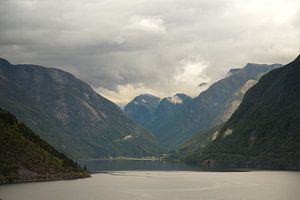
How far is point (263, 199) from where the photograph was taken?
198375mm

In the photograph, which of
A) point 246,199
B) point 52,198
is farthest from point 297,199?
point 52,198

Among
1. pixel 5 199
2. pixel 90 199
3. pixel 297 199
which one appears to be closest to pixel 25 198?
pixel 5 199

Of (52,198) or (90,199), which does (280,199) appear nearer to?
(90,199)

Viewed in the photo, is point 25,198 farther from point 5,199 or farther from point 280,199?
point 280,199

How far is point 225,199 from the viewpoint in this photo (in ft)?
652

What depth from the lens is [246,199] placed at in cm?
19838

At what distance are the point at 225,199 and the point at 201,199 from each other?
30.0 ft

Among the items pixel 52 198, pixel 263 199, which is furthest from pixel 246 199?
pixel 52 198

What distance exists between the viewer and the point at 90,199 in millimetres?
199500

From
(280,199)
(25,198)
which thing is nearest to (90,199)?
(25,198)

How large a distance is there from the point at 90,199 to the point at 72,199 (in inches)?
269

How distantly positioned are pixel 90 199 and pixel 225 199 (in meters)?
51.7

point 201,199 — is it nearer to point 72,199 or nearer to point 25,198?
point 72,199

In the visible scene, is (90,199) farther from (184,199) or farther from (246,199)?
(246,199)
